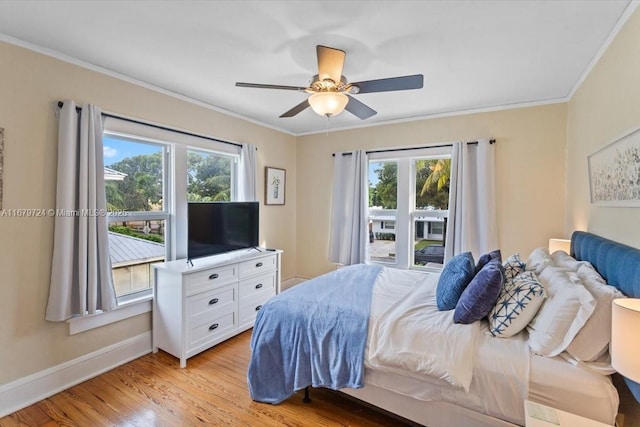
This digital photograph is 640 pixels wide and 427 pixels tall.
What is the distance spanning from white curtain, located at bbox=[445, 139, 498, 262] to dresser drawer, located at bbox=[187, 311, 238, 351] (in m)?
2.54

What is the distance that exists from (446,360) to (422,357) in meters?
0.12

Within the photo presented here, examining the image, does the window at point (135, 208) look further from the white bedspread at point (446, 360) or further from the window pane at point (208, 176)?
the white bedspread at point (446, 360)

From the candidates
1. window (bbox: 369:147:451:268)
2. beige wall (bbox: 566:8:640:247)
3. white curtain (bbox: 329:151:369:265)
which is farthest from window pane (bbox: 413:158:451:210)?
beige wall (bbox: 566:8:640:247)

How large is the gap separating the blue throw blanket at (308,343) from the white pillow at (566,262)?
4.43 ft

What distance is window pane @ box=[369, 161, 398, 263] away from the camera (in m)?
4.16

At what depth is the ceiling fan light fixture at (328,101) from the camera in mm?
2092

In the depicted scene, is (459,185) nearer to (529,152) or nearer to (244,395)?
(529,152)

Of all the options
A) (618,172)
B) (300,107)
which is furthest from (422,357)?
(300,107)

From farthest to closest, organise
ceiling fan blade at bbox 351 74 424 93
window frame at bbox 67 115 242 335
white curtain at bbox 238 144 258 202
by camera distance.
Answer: white curtain at bbox 238 144 258 202
window frame at bbox 67 115 242 335
ceiling fan blade at bbox 351 74 424 93

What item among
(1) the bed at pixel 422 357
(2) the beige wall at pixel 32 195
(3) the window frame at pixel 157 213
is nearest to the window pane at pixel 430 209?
(1) the bed at pixel 422 357

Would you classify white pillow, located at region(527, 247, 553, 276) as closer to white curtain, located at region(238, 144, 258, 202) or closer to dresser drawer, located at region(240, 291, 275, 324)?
dresser drawer, located at region(240, 291, 275, 324)

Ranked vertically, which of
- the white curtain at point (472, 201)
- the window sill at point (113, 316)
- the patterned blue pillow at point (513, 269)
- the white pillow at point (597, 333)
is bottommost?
the window sill at point (113, 316)

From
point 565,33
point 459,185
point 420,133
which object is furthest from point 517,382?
point 420,133

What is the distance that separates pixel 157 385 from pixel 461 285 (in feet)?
7.88
